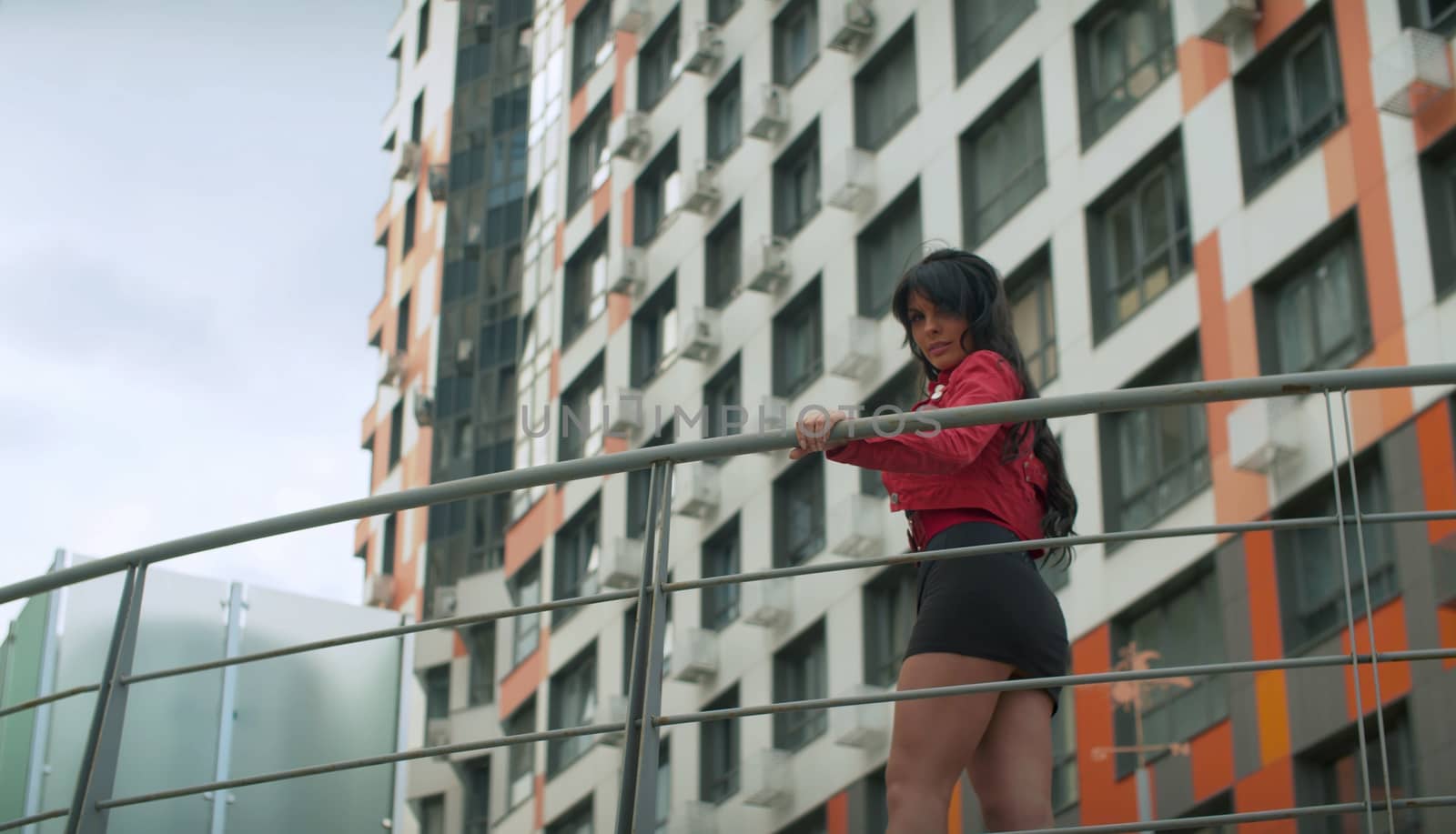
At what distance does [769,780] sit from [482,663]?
36.3ft

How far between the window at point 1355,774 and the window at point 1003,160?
7231 millimetres

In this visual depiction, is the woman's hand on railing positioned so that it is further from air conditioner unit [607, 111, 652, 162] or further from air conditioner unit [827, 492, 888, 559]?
air conditioner unit [607, 111, 652, 162]

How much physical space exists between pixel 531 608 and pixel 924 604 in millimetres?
684

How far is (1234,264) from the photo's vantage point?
18.1 metres

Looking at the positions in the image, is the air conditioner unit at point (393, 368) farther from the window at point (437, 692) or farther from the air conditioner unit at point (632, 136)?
the air conditioner unit at point (632, 136)

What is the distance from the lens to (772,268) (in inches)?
1005

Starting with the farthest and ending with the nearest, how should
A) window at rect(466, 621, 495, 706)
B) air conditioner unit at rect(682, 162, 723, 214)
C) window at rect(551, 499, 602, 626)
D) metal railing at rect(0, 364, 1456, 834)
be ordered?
window at rect(466, 621, 495, 706) → window at rect(551, 499, 602, 626) → air conditioner unit at rect(682, 162, 723, 214) → metal railing at rect(0, 364, 1456, 834)

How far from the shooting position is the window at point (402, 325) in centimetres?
4044

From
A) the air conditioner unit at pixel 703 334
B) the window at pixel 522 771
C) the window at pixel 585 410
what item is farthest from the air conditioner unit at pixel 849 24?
the window at pixel 522 771

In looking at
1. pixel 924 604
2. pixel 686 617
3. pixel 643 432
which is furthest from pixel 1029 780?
pixel 643 432

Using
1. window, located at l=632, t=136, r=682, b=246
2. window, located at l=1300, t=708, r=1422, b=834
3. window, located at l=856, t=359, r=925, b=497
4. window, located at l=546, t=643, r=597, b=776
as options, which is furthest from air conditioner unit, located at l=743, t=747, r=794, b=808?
window, located at l=632, t=136, r=682, b=246

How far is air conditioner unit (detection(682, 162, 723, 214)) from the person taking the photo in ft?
91.2

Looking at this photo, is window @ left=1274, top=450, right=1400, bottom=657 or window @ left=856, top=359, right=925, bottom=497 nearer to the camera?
window @ left=1274, top=450, right=1400, bottom=657

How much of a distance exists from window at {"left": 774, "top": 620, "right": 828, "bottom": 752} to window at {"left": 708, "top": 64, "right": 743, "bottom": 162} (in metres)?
7.41
